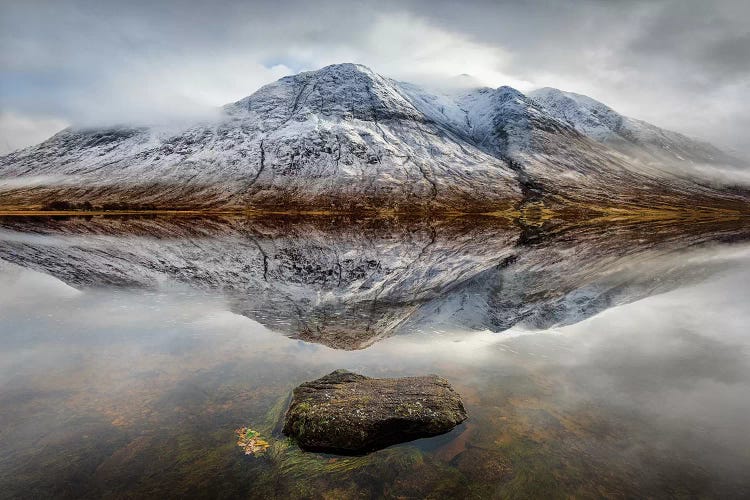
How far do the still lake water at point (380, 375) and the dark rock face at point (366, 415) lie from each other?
38 cm

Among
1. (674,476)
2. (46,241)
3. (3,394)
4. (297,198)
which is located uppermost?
(297,198)

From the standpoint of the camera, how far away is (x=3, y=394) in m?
13.3

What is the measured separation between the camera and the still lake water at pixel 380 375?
10.0 metres

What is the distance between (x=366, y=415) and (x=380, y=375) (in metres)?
3.72

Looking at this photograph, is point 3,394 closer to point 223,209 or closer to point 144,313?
point 144,313

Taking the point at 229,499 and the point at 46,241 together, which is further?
the point at 46,241

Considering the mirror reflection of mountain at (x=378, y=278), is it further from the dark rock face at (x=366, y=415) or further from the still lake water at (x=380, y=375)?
the dark rock face at (x=366, y=415)

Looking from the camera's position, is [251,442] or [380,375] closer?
[251,442]

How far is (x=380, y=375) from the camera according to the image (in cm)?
1546

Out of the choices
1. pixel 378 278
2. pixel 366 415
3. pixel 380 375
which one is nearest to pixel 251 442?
pixel 366 415

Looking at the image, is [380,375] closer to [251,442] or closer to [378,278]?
[251,442]

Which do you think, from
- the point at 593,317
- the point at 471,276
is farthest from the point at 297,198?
the point at 593,317

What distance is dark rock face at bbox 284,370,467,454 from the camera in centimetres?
1137

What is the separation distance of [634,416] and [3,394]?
19.4 m
